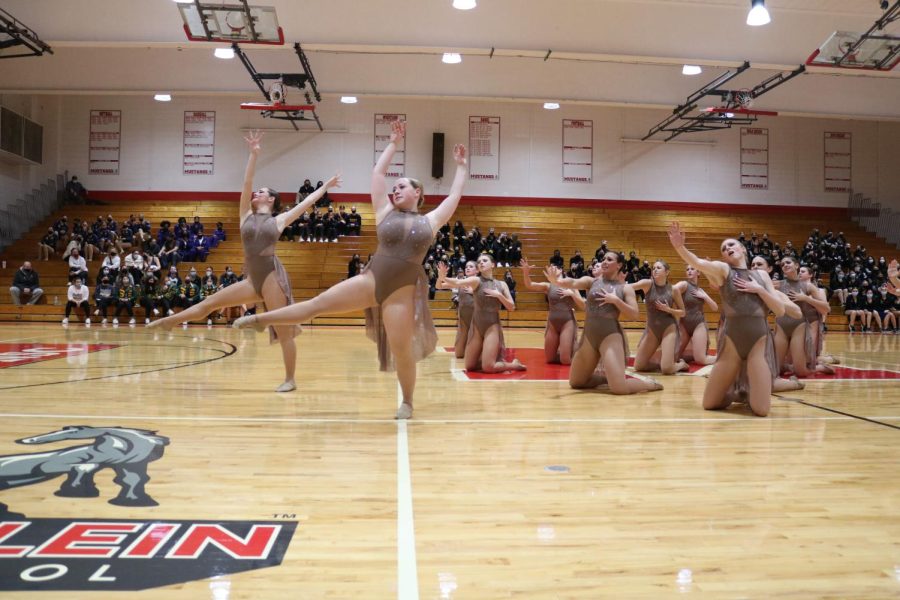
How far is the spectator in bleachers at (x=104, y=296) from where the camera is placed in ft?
53.2

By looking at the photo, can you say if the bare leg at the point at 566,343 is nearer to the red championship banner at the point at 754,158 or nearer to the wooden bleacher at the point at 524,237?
the wooden bleacher at the point at 524,237

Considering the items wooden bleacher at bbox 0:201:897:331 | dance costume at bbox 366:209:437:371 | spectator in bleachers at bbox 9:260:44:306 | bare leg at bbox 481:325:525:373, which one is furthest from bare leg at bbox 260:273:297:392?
spectator in bleachers at bbox 9:260:44:306

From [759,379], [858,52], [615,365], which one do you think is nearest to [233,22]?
[615,365]

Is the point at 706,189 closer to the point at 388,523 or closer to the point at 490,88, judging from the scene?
the point at 490,88

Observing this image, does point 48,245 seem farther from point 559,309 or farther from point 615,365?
point 615,365

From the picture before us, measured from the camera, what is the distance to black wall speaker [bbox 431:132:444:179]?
24516 millimetres

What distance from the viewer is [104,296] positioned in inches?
639

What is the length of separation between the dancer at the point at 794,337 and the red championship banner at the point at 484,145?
1810cm

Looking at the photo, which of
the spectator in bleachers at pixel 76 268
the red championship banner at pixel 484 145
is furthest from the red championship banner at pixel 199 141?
the red championship banner at pixel 484 145

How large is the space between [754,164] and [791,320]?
20.8m

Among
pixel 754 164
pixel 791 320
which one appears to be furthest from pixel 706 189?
pixel 791 320

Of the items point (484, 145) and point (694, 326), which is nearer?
point (694, 326)

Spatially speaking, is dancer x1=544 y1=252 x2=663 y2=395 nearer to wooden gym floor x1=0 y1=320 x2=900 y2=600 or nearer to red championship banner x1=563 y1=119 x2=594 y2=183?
wooden gym floor x1=0 y1=320 x2=900 y2=600

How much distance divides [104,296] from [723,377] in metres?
15.6
